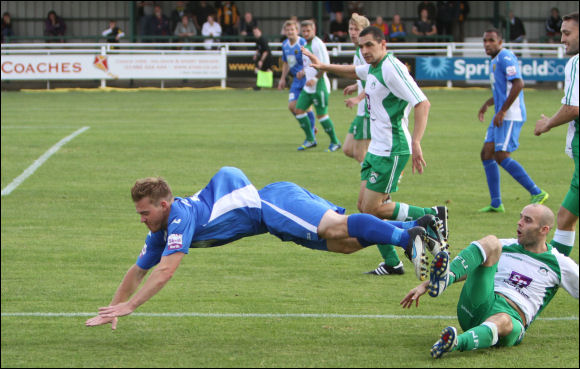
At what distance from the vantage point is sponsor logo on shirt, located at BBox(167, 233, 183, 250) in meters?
6.54

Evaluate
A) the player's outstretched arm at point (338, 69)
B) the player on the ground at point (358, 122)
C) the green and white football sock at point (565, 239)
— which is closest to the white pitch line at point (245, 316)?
the green and white football sock at point (565, 239)

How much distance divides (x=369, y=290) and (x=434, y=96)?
1928cm

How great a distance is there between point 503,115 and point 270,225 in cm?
583

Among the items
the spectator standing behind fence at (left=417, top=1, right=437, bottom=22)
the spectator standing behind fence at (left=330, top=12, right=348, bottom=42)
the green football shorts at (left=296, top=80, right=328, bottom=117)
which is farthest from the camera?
the spectator standing behind fence at (left=417, top=1, right=437, bottom=22)

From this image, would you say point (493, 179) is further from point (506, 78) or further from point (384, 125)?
point (384, 125)

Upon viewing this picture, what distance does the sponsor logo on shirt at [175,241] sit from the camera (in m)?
6.54

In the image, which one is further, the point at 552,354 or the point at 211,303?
the point at 211,303

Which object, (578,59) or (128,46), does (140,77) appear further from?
(578,59)

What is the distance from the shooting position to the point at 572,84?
282 inches

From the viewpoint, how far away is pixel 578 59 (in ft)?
22.2

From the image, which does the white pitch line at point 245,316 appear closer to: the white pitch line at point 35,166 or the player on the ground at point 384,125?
the player on the ground at point 384,125

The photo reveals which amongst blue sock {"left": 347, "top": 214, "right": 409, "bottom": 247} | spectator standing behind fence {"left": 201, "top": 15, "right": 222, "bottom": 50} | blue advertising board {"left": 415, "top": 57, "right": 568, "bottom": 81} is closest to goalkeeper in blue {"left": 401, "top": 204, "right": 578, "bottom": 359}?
blue sock {"left": 347, "top": 214, "right": 409, "bottom": 247}

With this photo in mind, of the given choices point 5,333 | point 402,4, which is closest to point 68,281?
point 5,333

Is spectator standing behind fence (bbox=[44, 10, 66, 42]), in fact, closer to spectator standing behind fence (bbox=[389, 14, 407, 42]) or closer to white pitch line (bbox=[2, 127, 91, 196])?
spectator standing behind fence (bbox=[389, 14, 407, 42])
